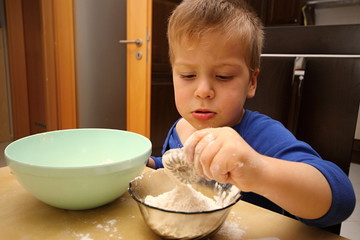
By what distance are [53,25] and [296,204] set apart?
257 cm

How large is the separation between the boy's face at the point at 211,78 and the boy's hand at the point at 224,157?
0.22 meters

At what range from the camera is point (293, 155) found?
566 mm

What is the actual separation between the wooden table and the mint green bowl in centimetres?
3

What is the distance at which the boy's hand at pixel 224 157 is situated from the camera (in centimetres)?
42

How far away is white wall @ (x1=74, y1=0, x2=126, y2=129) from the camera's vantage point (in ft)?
8.18


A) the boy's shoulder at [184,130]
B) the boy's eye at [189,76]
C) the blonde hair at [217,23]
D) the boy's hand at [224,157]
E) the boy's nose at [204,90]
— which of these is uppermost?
the blonde hair at [217,23]

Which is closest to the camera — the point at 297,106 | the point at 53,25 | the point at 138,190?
the point at 138,190

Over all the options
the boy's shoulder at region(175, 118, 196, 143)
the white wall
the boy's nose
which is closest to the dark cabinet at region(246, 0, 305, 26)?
the white wall

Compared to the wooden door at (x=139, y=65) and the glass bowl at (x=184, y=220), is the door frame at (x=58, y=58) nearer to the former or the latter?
the wooden door at (x=139, y=65)

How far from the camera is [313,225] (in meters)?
0.50

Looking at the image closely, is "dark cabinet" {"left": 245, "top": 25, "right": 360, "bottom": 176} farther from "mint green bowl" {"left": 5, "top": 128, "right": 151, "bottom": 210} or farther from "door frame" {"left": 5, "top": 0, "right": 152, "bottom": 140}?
"door frame" {"left": 5, "top": 0, "right": 152, "bottom": 140}

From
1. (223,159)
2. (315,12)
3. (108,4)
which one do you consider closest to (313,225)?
(223,159)

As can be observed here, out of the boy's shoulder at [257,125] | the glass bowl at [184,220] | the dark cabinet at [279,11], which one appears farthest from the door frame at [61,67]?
the glass bowl at [184,220]

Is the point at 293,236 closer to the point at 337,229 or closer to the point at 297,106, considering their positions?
the point at 337,229
